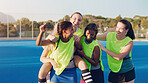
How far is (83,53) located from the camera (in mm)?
2275

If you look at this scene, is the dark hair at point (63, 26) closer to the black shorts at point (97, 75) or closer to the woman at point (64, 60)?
the woman at point (64, 60)

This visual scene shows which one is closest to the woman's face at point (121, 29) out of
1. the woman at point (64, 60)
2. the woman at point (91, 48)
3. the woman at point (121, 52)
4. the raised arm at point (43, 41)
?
the woman at point (121, 52)

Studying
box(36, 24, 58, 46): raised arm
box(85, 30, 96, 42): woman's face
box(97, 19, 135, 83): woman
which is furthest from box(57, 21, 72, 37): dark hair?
box(97, 19, 135, 83): woman

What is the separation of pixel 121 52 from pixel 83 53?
54 cm

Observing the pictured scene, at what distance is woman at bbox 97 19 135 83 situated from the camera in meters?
2.48

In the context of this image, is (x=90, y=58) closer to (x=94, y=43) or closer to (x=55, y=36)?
(x=94, y=43)

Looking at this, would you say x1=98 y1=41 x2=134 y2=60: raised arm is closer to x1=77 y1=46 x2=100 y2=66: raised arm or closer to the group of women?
the group of women

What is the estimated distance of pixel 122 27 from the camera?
2.44 m

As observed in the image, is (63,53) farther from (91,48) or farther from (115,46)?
(115,46)

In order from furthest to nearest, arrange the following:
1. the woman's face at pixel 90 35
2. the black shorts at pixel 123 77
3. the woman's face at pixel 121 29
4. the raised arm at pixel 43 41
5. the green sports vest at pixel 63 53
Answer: the black shorts at pixel 123 77 < the woman's face at pixel 121 29 < the woman's face at pixel 90 35 < the green sports vest at pixel 63 53 < the raised arm at pixel 43 41

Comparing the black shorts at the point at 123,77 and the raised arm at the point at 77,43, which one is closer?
the raised arm at the point at 77,43

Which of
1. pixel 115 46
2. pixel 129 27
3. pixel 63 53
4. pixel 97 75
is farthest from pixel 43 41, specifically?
pixel 129 27

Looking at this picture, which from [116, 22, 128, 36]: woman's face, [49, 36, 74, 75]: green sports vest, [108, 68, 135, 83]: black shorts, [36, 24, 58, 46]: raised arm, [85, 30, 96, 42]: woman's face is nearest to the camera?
[36, 24, 58, 46]: raised arm

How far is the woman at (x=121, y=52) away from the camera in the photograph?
2479 mm
